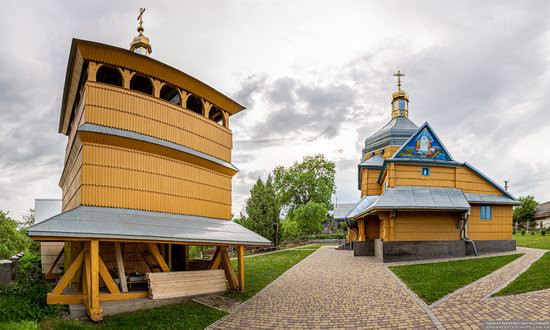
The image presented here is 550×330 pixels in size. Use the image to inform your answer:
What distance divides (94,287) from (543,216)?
6065 centimetres

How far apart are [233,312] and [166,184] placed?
5086 mm

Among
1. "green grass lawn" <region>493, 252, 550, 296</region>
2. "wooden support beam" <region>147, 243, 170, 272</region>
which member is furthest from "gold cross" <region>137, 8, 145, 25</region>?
"green grass lawn" <region>493, 252, 550, 296</region>

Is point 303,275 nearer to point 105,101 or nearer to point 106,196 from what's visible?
point 106,196

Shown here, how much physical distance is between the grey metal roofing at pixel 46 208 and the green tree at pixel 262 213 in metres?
16.2

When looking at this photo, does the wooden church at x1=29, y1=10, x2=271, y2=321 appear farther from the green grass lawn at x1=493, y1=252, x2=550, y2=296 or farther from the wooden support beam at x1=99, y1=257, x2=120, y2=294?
the green grass lawn at x1=493, y1=252, x2=550, y2=296

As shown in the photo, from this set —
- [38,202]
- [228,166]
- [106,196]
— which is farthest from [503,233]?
[38,202]

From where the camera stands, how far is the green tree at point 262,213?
35094 mm

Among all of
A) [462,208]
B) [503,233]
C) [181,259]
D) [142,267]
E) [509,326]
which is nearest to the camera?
[509,326]

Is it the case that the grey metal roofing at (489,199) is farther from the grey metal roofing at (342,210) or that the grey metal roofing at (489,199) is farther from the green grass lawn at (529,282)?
the grey metal roofing at (342,210)

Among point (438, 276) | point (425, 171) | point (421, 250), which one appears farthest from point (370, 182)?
point (438, 276)

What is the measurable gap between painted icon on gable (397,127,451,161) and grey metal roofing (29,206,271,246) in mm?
12732

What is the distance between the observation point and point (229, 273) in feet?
45.8

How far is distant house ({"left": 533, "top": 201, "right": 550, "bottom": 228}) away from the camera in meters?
53.1

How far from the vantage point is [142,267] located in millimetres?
14328
